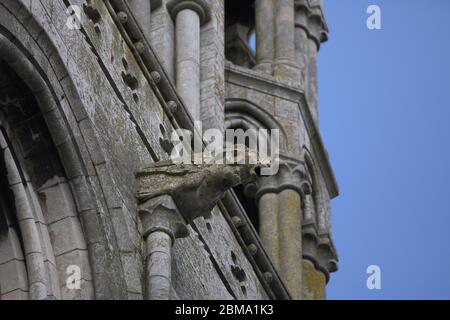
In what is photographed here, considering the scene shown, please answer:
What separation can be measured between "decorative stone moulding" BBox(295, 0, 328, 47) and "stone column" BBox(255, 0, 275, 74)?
0.65 m

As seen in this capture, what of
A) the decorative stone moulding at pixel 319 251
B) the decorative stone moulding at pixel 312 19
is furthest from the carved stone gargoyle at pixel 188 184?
the decorative stone moulding at pixel 312 19

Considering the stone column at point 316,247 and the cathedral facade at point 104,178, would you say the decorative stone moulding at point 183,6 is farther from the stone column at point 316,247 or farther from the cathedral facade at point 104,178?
the stone column at point 316,247

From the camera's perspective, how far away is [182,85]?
86.4 ft

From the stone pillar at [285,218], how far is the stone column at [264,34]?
76.4 inches

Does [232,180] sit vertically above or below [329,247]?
below

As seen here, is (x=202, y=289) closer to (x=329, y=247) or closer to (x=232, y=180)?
(x=232, y=180)

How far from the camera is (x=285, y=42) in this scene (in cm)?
3478

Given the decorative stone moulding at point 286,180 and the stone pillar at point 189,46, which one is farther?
the decorative stone moulding at point 286,180

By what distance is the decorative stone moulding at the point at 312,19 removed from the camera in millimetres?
35875

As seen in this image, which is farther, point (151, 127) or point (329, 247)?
point (329, 247)
